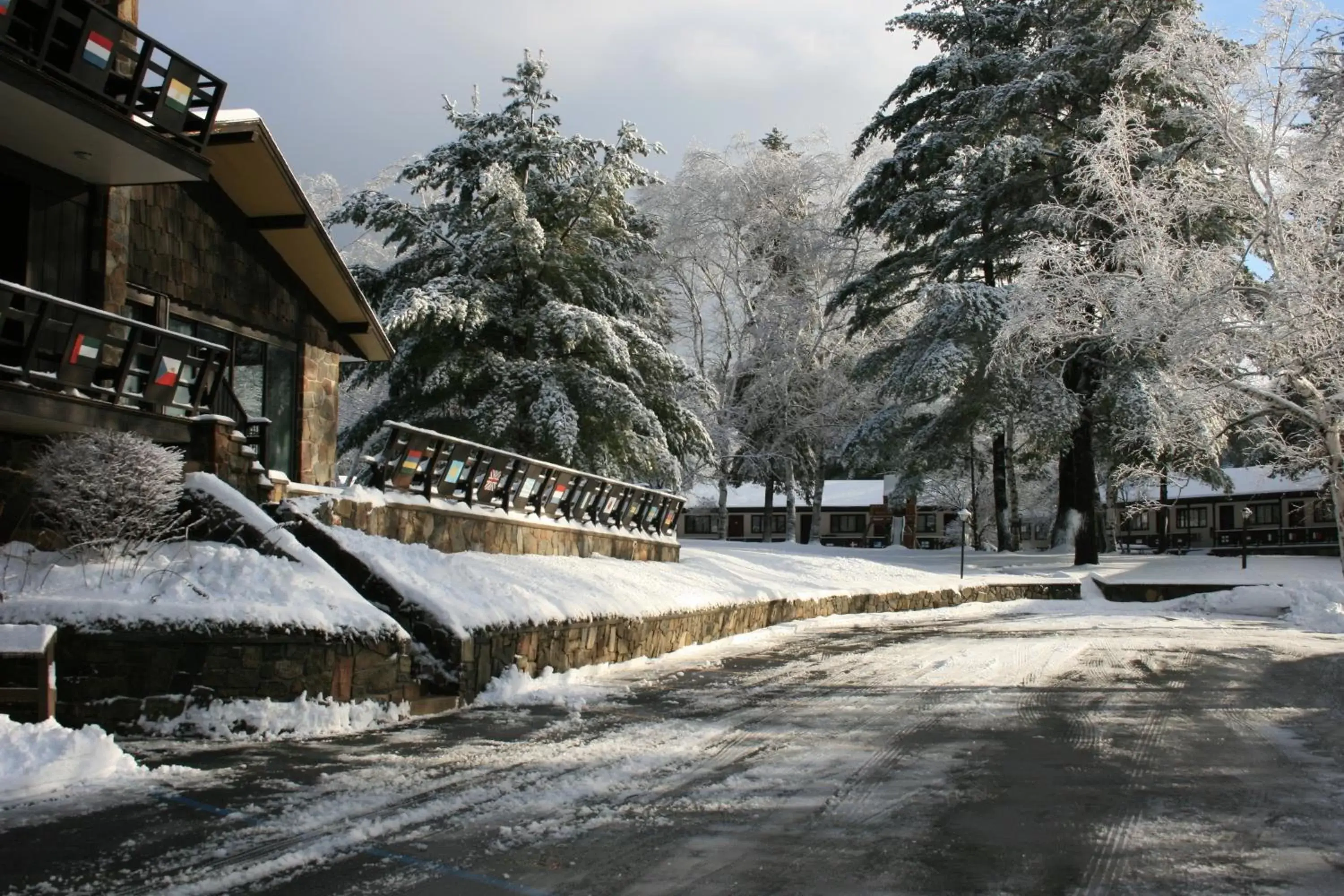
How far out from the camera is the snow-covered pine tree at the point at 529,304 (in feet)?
87.1

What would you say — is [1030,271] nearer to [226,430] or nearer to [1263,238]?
[1263,238]

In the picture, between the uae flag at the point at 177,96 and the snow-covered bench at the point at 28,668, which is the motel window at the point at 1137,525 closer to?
the uae flag at the point at 177,96

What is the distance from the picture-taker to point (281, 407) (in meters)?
18.7

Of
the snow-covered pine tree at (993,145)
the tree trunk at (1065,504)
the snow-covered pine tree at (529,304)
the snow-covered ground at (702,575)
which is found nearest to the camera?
the snow-covered ground at (702,575)

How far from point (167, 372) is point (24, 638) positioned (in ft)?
14.2

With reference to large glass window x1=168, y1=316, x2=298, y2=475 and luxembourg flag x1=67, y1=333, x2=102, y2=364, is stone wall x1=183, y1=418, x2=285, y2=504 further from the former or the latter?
large glass window x1=168, y1=316, x2=298, y2=475

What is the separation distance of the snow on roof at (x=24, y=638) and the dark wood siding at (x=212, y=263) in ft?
27.9

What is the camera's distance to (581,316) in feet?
85.8

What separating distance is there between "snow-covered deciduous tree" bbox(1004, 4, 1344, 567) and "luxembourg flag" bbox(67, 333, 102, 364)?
1905 cm

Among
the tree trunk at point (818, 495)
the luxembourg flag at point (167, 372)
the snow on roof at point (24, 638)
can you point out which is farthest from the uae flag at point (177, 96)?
the tree trunk at point (818, 495)

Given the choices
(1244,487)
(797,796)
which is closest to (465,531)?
(797,796)

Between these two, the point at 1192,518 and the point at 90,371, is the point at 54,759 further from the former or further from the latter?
the point at 1192,518

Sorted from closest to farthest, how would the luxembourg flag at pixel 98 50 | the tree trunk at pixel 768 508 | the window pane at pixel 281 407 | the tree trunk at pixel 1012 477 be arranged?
the luxembourg flag at pixel 98 50, the window pane at pixel 281 407, the tree trunk at pixel 1012 477, the tree trunk at pixel 768 508

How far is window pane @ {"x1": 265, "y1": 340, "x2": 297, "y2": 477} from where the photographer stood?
59.9 ft
